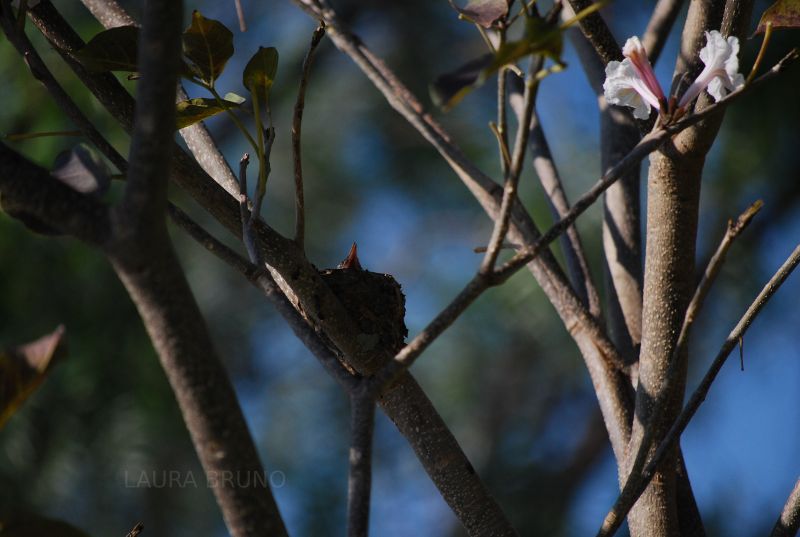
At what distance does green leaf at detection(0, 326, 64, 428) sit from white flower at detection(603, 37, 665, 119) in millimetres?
502

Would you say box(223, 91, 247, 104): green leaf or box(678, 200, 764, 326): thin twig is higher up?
box(223, 91, 247, 104): green leaf

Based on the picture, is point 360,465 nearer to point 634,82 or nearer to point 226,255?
point 226,255

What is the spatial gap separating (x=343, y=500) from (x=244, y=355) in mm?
807

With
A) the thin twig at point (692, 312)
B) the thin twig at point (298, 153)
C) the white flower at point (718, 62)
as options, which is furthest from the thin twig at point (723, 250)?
the thin twig at point (298, 153)

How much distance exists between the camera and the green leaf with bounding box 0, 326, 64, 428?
58 cm

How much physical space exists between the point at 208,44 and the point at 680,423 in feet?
1.78

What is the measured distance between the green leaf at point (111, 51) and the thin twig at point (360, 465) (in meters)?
0.39

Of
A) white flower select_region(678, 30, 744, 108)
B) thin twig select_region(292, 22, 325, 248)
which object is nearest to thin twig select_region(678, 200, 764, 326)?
white flower select_region(678, 30, 744, 108)

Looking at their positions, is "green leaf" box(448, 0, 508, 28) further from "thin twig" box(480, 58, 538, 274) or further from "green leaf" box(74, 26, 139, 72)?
"green leaf" box(74, 26, 139, 72)

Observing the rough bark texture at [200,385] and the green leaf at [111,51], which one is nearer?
the rough bark texture at [200,385]

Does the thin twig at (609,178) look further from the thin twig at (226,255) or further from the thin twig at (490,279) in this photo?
the thin twig at (226,255)

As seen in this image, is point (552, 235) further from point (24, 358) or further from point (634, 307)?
point (634, 307)

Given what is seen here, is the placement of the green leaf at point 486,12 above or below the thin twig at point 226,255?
above

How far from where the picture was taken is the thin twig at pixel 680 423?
2.37 feet
